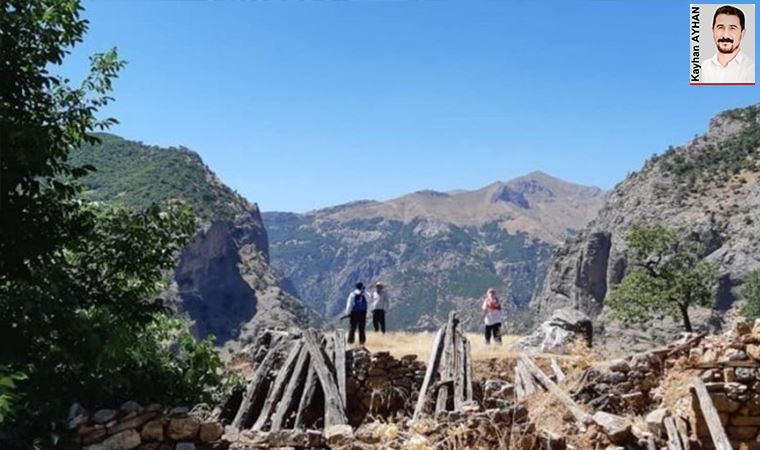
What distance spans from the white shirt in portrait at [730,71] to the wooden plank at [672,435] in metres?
7.83

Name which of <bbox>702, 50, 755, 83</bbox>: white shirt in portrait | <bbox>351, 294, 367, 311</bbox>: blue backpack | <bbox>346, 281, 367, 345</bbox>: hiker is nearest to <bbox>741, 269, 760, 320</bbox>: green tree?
<bbox>702, 50, 755, 83</bbox>: white shirt in portrait

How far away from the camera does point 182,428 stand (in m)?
8.01

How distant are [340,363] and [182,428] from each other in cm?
479

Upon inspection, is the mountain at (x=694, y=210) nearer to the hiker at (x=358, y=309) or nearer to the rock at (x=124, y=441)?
the hiker at (x=358, y=309)

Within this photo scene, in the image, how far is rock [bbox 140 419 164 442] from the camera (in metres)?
7.90

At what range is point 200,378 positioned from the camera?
9758mm

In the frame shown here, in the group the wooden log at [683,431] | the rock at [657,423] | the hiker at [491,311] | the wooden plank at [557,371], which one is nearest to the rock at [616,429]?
the rock at [657,423]

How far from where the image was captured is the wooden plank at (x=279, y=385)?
10.7 metres

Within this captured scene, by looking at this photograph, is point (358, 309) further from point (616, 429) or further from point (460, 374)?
point (616, 429)

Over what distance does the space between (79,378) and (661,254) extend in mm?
35112

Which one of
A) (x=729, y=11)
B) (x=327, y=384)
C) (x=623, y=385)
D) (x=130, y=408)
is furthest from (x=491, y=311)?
(x=130, y=408)

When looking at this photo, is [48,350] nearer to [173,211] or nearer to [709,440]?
[173,211]

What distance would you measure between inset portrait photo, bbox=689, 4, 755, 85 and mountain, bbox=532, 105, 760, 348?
3876 centimetres

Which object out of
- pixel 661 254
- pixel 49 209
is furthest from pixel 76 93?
pixel 661 254
